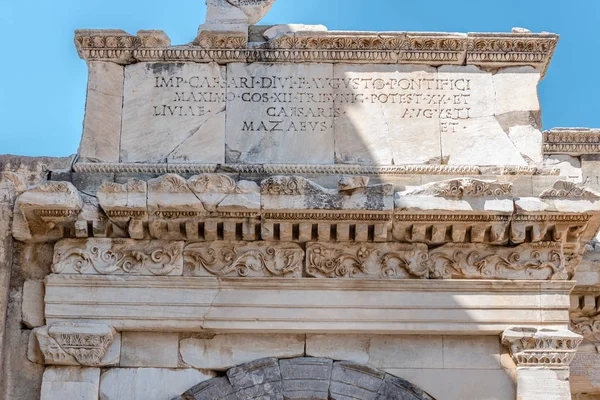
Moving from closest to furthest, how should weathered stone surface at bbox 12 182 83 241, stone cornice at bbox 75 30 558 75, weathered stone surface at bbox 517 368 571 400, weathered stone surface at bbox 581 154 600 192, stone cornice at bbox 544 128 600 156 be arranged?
weathered stone surface at bbox 517 368 571 400, weathered stone surface at bbox 12 182 83 241, stone cornice at bbox 75 30 558 75, weathered stone surface at bbox 581 154 600 192, stone cornice at bbox 544 128 600 156

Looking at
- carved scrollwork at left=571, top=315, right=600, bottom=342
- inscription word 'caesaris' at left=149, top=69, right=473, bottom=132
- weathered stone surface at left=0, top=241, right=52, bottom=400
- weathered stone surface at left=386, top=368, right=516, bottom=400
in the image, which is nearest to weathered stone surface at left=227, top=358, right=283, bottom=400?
weathered stone surface at left=386, top=368, right=516, bottom=400

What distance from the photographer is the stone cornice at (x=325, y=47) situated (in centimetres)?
896

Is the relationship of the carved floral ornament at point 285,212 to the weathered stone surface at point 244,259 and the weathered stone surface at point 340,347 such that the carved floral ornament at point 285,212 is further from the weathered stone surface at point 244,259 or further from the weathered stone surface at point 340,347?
the weathered stone surface at point 340,347

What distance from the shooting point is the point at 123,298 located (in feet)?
26.7

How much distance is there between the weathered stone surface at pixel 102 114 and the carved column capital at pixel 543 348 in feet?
11.3

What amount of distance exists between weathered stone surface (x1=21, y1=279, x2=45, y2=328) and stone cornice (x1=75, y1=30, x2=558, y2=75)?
1985mm

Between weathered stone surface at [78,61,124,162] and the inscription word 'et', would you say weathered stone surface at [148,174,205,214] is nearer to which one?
weathered stone surface at [78,61,124,162]

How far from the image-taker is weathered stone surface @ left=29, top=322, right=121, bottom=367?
798 cm

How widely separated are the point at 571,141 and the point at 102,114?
5023mm

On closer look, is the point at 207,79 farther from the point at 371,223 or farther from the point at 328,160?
the point at 371,223

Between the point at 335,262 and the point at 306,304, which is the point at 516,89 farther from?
the point at 306,304

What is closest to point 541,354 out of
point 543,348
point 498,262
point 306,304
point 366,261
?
point 543,348

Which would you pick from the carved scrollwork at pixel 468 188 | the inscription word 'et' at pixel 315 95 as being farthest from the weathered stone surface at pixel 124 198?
the carved scrollwork at pixel 468 188

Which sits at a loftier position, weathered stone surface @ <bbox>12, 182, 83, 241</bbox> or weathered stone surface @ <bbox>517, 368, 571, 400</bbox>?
weathered stone surface @ <bbox>12, 182, 83, 241</bbox>
